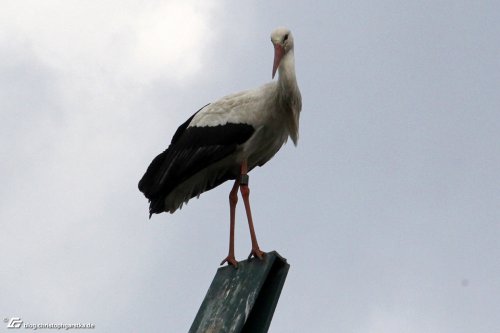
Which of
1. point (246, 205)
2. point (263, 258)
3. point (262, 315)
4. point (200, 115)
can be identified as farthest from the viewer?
point (200, 115)

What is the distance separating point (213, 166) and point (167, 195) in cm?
49

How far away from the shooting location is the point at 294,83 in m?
8.45

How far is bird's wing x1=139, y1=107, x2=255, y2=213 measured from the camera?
854 cm

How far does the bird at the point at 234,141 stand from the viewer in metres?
8.50

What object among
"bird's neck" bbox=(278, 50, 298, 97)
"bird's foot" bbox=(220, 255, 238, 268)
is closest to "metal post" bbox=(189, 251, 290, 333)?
"bird's foot" bbox=(220, 255, 238, 268)

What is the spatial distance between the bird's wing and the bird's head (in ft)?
2.15

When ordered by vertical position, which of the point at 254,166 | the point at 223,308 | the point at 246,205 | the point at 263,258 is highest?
the point at 254,166

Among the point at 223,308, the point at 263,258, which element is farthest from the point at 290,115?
the point at 223,308

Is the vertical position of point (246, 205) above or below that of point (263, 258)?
above

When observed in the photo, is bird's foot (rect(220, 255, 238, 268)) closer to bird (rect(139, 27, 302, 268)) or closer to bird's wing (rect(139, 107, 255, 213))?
bird (rect(139, 27, 302, 268))

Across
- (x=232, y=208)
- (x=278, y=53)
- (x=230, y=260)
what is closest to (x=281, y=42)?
(x=278, y=53)

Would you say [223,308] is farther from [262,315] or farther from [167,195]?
[167,195]

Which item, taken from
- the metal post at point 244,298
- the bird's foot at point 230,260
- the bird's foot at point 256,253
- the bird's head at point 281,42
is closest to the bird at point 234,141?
the bird's head at point 281,42

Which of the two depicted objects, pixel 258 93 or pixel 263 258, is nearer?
pixel 263 258
